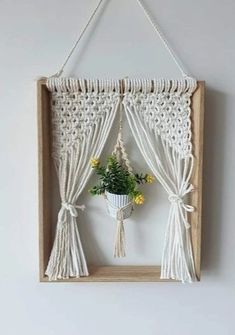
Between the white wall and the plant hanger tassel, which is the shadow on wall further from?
the plant hanger tassel

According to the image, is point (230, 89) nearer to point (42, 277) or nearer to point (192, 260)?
point (192, 260)

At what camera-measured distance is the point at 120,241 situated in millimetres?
1146

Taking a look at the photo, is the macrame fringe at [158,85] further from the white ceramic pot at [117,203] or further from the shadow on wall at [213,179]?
the white ceramic pot at [117,203]

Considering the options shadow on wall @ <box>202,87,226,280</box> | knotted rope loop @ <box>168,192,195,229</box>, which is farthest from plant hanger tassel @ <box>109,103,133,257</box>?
shadow on wall @ <box>202,87,226,280</box>

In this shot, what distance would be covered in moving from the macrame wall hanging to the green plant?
0.02m

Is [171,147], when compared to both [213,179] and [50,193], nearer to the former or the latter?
[213,179]

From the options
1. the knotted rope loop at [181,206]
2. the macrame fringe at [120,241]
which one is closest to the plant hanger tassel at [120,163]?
Result: the macrame fringe at [120,241]

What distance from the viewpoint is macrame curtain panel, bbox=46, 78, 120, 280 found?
112 cm

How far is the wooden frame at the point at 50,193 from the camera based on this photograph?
1.09 meters
